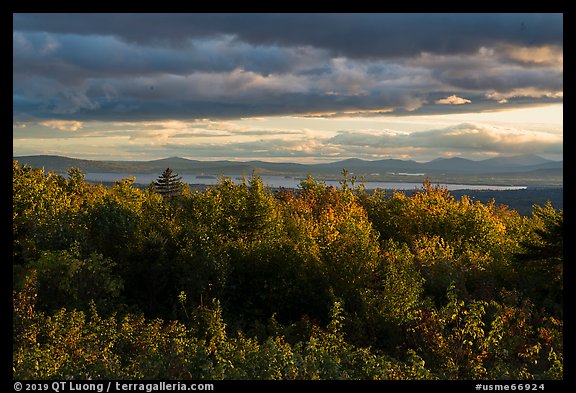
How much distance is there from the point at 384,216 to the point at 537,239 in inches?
566

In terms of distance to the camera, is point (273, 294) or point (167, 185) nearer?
point (273, 294)

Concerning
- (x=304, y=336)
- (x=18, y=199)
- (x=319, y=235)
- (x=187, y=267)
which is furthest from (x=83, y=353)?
(x=18, y=199)

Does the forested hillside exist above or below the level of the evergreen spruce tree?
below

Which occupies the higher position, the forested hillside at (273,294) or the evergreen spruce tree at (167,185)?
the evergreen spruce tree at (167,185)

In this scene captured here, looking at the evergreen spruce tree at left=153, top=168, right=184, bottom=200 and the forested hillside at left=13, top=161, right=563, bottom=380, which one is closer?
the forested hillside at left=13, top=161, right=563, bottom=380

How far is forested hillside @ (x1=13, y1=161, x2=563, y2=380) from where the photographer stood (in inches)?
706

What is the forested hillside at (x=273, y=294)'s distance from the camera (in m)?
17.9

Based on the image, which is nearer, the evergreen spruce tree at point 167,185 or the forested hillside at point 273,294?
the forested hillside at point 273,294

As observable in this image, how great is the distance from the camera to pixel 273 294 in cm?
3347

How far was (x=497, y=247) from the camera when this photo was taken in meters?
45.5

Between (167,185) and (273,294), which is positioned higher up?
(167,185)
